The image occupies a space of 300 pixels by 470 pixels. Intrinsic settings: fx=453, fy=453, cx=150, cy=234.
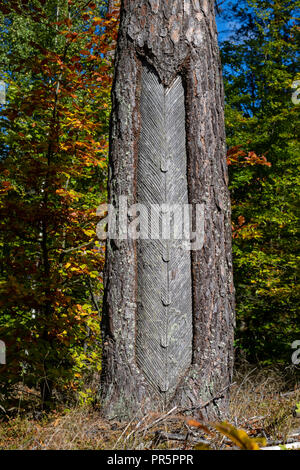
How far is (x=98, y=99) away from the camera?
5.34 meters

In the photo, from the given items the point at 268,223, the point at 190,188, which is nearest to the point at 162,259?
the point at 190,188

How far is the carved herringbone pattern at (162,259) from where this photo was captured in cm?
308

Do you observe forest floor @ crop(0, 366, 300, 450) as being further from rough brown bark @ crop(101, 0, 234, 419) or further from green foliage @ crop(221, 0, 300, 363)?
green foliage @ crop(221, 0, 300, 363)

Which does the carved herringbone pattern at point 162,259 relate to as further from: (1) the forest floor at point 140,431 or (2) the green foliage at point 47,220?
(2) the green foliage at point 47,220

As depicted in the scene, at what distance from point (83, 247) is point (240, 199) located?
471 centimetres

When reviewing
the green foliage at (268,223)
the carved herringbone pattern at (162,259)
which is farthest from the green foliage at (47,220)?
the green foliage at (268,223)

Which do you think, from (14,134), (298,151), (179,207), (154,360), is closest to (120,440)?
(154,360)

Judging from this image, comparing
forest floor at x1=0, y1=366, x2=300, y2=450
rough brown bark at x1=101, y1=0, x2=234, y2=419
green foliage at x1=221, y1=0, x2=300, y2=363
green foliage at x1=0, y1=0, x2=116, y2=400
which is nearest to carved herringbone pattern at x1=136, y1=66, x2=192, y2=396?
rough brown bark at x1=101, y1=0, x2=234, y2=419

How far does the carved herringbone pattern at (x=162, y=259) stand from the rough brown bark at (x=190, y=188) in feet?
0.16

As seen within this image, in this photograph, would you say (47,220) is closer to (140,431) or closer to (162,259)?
(162,259)

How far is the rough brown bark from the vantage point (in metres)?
3.06

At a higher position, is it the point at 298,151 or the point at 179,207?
the point at 298,151

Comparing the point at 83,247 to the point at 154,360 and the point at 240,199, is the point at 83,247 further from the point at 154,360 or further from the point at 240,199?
the point at 240,199

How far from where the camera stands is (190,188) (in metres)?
3.20
